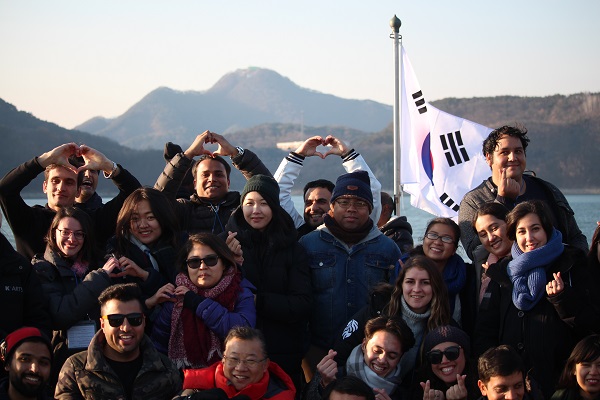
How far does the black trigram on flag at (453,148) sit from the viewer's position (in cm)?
926

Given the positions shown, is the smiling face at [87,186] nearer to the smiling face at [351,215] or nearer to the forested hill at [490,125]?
the smiling face at [351,215]

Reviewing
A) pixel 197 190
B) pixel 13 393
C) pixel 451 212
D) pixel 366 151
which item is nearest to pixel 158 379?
pixel 13 393

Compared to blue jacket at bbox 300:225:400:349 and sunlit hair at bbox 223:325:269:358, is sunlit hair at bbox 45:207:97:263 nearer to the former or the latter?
sunlit hair at bbox 223:325:269:358

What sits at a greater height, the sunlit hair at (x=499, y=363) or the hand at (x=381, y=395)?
the sunlit hair at (x=499, y=363)

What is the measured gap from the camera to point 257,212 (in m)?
5.67

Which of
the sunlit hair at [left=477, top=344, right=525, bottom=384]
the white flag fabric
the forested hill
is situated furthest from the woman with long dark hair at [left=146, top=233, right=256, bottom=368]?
the forested hill

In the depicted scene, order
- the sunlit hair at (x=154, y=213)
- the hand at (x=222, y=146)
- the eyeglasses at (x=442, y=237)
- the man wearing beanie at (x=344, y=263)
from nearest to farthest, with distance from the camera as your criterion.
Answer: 1. the eyeglasses at (x=442, y=237)
2. the sunlit hair at (x=154, y=213)
3. the man wearing beanie at (x=344, y=263)
4. the hand at (x=222, y=146)

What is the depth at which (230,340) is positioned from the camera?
4.74 metres

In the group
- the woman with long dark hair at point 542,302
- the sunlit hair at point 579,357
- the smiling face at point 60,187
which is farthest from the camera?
the smiling face at point 60,187

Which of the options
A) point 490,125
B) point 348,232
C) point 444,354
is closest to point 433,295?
point 444,354

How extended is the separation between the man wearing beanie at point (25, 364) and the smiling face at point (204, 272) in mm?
986

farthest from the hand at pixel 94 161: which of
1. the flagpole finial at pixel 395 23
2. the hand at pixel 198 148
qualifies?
the flagpole finial at pixel 395 23

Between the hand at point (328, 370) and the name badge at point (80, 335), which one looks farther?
the name badge at point (80, 335)

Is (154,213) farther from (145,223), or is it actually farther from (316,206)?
(316,206)
